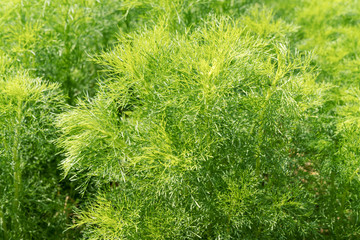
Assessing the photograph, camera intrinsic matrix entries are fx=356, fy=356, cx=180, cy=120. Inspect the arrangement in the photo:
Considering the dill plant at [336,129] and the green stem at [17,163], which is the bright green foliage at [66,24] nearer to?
the green stem at [17,163]

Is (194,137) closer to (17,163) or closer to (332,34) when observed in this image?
(17,163)

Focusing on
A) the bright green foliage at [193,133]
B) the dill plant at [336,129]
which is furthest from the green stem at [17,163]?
the dill plant at [336,129]

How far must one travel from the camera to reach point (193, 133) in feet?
6.00

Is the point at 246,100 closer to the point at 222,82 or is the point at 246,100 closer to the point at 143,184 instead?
the point at 222,82

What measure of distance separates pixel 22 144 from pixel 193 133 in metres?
1.32

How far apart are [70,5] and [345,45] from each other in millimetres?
2220

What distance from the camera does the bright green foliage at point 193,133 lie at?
1768 millimetres

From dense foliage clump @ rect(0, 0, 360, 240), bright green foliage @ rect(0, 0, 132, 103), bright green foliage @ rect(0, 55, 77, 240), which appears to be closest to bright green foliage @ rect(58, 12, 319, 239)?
dense foliage clump @ rect(0, 0, 360, 240)

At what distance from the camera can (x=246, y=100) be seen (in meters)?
1.85

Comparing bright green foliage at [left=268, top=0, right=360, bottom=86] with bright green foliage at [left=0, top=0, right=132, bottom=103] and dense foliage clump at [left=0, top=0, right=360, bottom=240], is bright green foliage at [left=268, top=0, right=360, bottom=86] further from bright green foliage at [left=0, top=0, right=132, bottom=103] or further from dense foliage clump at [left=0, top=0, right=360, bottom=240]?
bright green foliage at [left=0, top=0, right=132, bottom=103]

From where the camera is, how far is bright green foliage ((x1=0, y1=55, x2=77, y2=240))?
6.81ft

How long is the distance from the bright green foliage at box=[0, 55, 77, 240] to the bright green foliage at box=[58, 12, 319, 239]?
0.32 meters

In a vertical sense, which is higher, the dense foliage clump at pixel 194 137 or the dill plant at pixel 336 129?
the dense foliage clump at pixel 194 137

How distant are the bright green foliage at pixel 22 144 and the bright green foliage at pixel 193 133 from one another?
1.05ft
